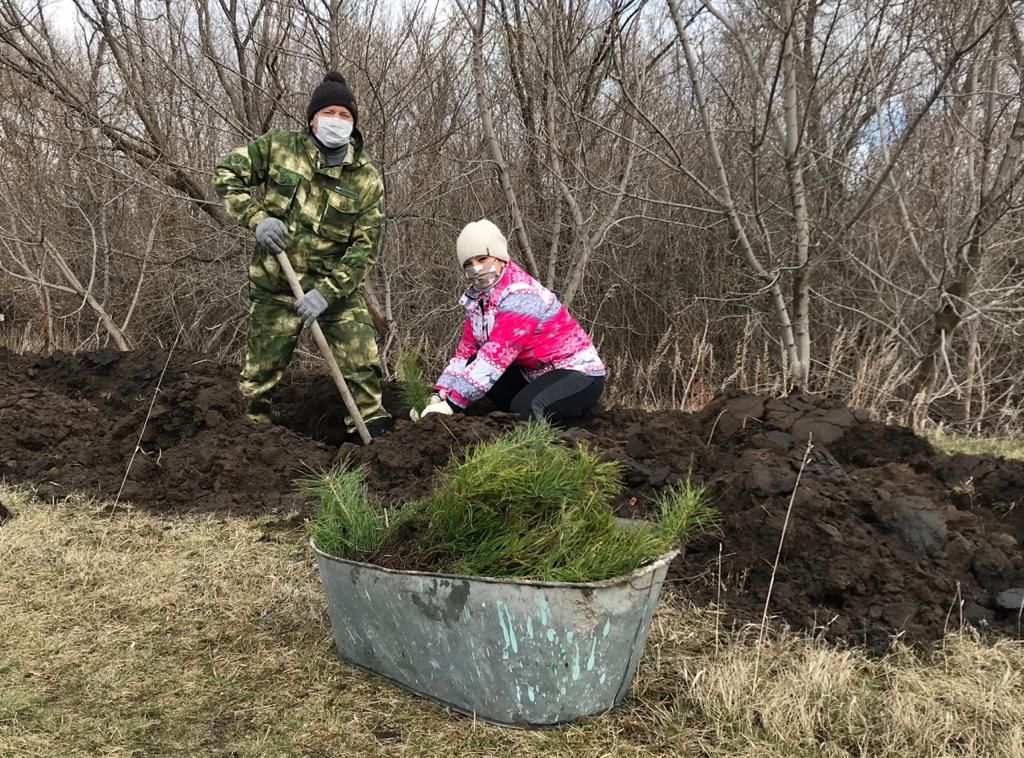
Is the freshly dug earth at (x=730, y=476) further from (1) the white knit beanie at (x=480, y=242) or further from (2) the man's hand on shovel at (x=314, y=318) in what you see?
(1) the white knit beanie at (x=480, y=242)

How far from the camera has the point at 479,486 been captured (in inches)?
89.8

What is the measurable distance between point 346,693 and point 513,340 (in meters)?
2.35

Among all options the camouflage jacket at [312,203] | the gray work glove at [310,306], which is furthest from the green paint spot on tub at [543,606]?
the camouflage jacket at [312,203]

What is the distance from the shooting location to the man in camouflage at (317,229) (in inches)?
196

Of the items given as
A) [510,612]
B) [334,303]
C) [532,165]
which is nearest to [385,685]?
[510,612]

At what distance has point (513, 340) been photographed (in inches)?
174

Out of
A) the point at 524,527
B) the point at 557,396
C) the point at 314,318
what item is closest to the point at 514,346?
the point at 557,396

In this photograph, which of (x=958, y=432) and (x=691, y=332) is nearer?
(x=958, y=432)

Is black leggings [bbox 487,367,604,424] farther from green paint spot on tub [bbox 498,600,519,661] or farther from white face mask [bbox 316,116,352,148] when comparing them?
green paint spot on tub [bbox 498,600,519,661]

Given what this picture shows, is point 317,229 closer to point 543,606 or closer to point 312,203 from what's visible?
point 312,203

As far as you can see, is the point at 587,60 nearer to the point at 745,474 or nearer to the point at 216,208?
the point at 216,208

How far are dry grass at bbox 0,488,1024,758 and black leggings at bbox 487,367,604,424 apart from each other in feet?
5.63

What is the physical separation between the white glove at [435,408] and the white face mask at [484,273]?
69cm

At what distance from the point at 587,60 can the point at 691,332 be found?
375 cm
